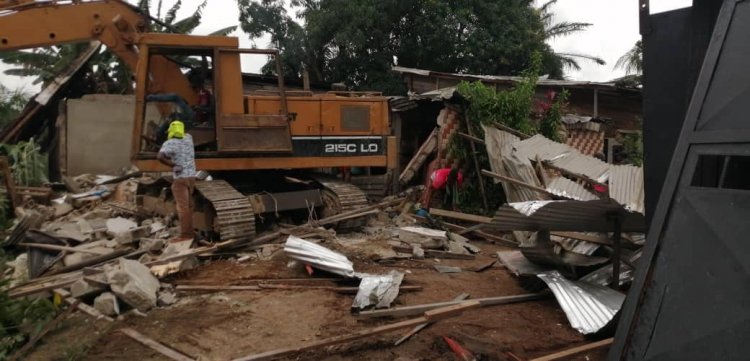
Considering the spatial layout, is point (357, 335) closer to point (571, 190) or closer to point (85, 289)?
point (85, 289)

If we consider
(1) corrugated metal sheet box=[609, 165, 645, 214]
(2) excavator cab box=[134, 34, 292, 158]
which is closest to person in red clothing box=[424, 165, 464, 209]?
(2) excavator cab box=[134, 34, 292, 158]

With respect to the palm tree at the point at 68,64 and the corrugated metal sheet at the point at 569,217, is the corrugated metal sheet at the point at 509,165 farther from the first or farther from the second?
the palm tree at the point at 68,64

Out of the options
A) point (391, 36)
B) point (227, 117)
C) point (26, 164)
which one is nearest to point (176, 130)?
point (227, 117)

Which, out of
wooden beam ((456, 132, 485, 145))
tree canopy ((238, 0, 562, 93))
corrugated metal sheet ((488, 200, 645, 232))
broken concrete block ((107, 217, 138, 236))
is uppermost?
tree canopy ((238, 0, 562, 93))

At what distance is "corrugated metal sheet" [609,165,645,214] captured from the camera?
246 inches

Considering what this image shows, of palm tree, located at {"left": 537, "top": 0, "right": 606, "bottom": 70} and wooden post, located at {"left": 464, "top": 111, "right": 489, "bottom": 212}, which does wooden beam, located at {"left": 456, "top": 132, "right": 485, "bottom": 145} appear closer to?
wooden post, located at {"left": 464, "top": 111, "right": 489, "bottom": 212}

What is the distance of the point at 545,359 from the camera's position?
151 inches

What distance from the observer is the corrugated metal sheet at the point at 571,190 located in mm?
7277

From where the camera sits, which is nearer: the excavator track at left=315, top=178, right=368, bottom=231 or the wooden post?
the excavator track at left=315, top=178, right=368, bottom=231

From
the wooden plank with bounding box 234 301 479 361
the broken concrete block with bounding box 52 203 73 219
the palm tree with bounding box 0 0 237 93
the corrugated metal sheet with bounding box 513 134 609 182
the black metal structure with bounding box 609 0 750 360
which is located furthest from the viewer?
the palm tree with bounding box 0 0 237 93

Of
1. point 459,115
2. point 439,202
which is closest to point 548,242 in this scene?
point 439,202

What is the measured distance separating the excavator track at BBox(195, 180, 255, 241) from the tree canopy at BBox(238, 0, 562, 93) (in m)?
13.9

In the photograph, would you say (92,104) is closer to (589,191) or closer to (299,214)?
(299,214)

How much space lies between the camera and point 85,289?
215 inches
